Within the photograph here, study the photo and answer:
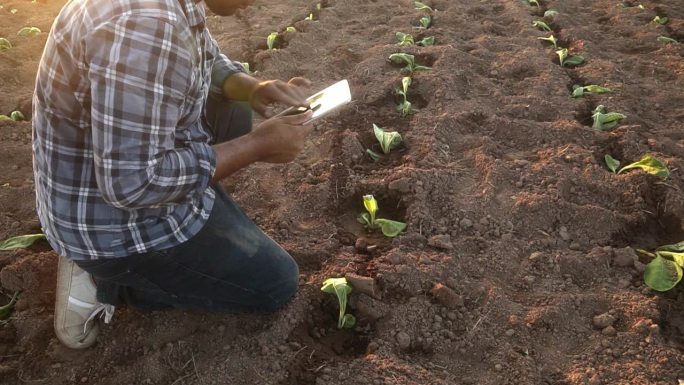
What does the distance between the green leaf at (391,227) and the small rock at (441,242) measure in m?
0.16

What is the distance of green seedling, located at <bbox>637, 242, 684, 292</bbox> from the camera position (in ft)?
8.56

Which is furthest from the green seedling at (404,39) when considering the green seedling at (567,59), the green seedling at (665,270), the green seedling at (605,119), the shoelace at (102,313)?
the shoelace at (102,313)

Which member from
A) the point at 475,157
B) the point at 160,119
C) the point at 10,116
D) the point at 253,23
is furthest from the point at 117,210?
the point at 253,23

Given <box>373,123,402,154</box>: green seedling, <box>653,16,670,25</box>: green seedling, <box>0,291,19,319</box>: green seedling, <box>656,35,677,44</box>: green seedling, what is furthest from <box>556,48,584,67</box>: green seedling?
<box>0,291,19,319</box>: green seedling

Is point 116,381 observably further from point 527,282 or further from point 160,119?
point 527,282

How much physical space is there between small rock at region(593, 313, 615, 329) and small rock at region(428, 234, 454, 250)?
0.73 m

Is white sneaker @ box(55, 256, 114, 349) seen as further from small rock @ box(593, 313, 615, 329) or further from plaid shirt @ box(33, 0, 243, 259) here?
small rock @ box(593, 313, 615, 329)

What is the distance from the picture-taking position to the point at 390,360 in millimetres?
2324

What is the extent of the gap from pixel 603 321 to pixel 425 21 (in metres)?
3.48

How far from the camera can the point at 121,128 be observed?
1612 mm

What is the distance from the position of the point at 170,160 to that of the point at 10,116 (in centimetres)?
286

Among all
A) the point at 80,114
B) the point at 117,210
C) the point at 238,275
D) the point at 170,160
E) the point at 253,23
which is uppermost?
the point at 80,114

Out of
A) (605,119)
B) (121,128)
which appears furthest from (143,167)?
(605,119)

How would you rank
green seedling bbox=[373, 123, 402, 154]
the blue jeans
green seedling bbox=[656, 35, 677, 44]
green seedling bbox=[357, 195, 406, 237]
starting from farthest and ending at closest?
green seedling bbox=[656, 35, 677, 44], green seedling bbox=[373, 123, 402, 154], green seedling bbox=[357, 195, 406, 237], the blue jeans
